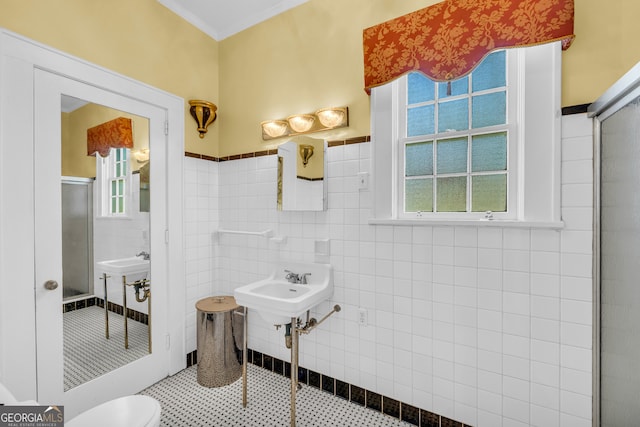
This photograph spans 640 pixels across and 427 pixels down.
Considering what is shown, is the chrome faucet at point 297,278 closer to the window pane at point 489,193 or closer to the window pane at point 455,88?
the window pane at point 489,193

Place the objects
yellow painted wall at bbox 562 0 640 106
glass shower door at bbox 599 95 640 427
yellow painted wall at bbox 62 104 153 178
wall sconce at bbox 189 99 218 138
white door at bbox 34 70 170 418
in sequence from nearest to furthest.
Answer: glass shower door at bbox 599 95 640 427
yellow painted wall at bbox 562 0 640 106
white door at bbox 34 70 170 418
yellow painted wall at bbox 62 104 153 178
wall sconce at bbox 189 99 218 138

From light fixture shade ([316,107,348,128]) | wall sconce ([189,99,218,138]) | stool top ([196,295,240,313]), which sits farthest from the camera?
wall sconce ([189,99,218,138])

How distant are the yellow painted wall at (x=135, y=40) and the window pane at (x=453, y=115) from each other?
6.37 ft

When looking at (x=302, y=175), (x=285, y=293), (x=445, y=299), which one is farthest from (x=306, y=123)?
(x=445, y=299)

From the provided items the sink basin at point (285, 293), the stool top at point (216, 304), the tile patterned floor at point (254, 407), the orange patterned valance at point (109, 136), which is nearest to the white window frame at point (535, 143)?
the sink basin at point (285, 293)

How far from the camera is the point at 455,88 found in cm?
176

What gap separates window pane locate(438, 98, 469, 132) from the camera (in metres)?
1.74

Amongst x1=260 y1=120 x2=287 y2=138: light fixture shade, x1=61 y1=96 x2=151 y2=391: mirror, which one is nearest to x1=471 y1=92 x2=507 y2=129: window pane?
x1=260 y1=120 x2=287 y2=138: light fixture shade

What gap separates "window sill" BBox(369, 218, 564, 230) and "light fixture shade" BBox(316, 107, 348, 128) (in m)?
0.72

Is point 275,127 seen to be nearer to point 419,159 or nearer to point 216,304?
point 419,159

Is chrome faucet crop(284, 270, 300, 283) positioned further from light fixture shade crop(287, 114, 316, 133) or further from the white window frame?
light fixture shade crop(287, 114, 316, 133)

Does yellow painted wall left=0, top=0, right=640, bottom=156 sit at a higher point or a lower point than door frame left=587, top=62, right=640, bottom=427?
higher

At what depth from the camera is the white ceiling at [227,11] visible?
2242mm

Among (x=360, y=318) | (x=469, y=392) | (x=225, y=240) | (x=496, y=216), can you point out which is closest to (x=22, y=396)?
(x=225, y=240)
